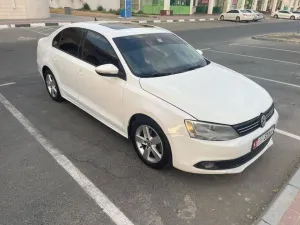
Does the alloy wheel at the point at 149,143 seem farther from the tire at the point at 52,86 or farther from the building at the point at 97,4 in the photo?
the building at the point at 97,4

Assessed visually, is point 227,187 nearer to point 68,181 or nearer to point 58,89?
point 68,181

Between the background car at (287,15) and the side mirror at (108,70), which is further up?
the side mirror at (108,70)

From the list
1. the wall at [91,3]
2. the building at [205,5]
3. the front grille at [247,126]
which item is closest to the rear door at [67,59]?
the front grille at [247,126]

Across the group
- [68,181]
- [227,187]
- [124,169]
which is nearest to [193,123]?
[227,187]

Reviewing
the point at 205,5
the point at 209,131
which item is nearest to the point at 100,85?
the point at 209,131

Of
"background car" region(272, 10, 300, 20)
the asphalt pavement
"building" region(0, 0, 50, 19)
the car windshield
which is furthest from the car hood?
"background car" region(272, 10, 300, 20)

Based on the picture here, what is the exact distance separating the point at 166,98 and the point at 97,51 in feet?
4.90

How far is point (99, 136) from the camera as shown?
4.14 m

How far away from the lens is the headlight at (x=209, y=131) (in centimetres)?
281

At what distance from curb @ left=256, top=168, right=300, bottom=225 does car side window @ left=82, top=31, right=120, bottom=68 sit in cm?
240

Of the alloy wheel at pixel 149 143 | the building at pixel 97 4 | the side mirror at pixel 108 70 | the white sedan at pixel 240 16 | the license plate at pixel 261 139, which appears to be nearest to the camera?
the license plate at pixel 261 139

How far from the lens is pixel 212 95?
123 inches

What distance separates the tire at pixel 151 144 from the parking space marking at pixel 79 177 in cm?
73

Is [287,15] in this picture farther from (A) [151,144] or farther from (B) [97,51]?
(A) [151,144]
